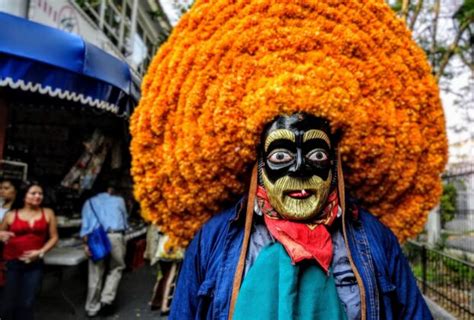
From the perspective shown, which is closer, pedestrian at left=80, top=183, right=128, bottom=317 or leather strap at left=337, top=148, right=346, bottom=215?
leather strap at left=337, top=148, right=346, bottom=215

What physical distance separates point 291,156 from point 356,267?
1.70 feet

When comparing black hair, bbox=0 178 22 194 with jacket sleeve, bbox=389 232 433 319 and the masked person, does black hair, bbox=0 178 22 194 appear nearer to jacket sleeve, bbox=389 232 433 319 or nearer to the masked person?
the masked person

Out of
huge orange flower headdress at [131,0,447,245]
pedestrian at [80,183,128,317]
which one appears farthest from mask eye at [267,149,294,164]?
pedestrian at [80,183,128,317]

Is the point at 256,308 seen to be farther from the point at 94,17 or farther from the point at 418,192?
the point at 94,17

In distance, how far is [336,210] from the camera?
164 centimetres

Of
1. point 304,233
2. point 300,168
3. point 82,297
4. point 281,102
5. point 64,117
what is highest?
point 64,117

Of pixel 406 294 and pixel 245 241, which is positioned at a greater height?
pixel 245 241

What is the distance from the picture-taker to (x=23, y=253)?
360cm

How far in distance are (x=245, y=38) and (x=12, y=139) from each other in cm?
562

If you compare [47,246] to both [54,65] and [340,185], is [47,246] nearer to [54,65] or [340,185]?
[54,65]

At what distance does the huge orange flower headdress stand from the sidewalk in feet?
12.0

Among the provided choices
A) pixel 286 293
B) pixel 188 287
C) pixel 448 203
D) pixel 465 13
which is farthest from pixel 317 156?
pixel 448 203

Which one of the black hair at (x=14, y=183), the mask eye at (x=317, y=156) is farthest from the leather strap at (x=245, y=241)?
the black hair at (x=14, y=183)

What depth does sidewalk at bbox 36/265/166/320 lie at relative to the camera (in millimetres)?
4871
